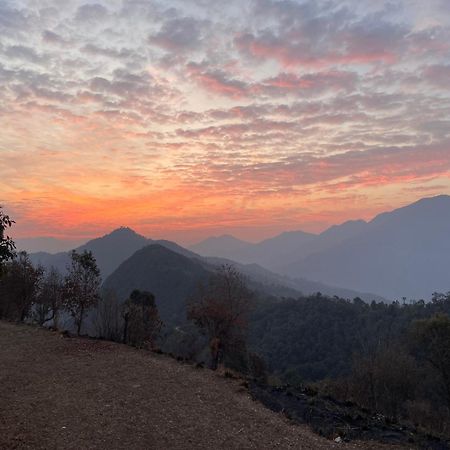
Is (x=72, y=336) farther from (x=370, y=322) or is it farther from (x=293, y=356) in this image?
(x=370, y=322)

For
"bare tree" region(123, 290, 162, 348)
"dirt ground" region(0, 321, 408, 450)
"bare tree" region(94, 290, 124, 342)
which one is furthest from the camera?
"bare tree" region(123, 290, 162, 348)

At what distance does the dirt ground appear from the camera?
11922 millimetres

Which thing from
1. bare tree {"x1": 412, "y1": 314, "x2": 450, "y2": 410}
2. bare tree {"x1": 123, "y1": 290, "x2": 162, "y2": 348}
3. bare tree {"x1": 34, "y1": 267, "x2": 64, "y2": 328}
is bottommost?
bare tree {"x1": 412, "y1": 314, "x2": 450, "y2": 410}

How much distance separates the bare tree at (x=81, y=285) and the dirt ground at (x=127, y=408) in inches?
367

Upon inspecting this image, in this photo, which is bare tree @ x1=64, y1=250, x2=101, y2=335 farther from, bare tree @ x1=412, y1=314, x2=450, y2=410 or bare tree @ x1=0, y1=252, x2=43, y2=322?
bare tree @ x1=412, y1=314, x2=450, y2=410

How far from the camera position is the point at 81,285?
31.1 metres

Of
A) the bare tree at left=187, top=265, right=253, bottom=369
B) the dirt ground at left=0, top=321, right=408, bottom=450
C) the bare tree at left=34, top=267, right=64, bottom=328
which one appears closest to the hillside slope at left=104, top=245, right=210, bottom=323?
the bare tree at left=34, top=267, right=64, bottom=328

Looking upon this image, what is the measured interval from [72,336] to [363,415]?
55.2ft

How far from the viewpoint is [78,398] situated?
14953mm

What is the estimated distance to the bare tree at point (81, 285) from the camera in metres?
30.9

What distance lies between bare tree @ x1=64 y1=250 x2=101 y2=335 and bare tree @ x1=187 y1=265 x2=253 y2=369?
297 inches

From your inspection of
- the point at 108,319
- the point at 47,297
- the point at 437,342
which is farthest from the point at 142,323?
the point at 437,342

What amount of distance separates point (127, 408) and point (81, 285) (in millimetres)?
18454

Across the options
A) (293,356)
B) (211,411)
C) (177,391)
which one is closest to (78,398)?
(177,391)
